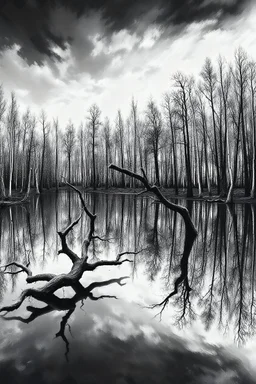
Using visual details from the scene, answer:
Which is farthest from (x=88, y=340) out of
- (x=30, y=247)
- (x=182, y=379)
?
(x=30, y=247)

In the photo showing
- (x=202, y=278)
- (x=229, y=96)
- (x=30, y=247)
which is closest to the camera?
(x=202, y=278)

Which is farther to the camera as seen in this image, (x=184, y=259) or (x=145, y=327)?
(x=184, y=259)

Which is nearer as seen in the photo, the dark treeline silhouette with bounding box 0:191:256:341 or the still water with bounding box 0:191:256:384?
the still water with bounding box 0:191:256:384

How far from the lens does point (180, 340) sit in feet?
8.20

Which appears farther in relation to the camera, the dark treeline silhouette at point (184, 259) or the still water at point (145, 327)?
the dark treeline silhouette at point (184, 259)

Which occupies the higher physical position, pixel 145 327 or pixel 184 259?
pixel 184 259

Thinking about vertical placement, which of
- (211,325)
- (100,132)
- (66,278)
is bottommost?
(211,325)

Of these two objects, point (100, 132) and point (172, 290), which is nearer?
point (172, 290)

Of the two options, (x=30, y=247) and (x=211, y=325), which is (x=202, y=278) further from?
(x=30, y=247)

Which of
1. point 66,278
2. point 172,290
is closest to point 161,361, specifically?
point 172,290

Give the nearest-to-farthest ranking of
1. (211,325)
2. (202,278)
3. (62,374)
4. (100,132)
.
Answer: (62,374) < (211,325) < (202,278) < (100,132)

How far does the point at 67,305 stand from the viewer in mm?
3115

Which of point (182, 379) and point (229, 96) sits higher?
point (229, 96)

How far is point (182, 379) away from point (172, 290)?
1.82 metres
